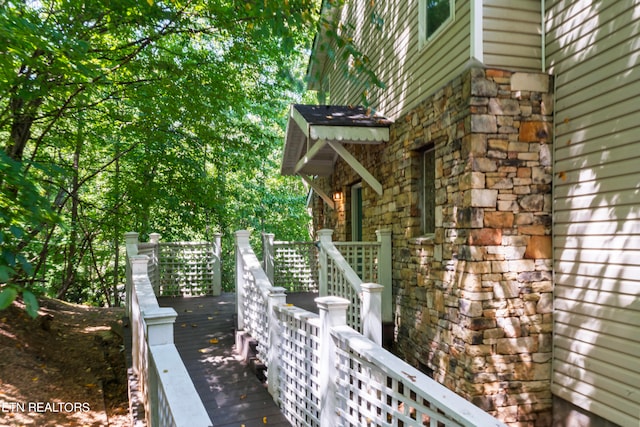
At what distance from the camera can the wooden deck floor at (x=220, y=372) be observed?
3.76 meters

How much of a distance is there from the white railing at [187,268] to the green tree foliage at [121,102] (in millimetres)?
1266

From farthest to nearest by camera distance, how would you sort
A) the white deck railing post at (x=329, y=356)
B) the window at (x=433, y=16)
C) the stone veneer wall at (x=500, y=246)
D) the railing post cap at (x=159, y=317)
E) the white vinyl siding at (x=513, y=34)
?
1. the window at (x=433, y=16)
2. the white vinyl siding at (x=513, y=34)
3. the stone veneer wall at (x=500, y=246)
4. the white deck railing post at (x=329, y=356)
5. the railing post cap at (x=159, y=317)

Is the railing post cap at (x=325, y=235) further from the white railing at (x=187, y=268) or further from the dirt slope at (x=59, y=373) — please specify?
the white railing at (x=187, y=268)

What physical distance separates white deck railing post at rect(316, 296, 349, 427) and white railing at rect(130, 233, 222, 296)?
18.6ft

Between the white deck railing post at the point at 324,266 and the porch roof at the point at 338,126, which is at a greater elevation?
the porch roof at the point at 338,126

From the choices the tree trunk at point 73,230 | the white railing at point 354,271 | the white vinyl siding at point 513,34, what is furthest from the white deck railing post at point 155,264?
the white vinyl siding at point 513,34

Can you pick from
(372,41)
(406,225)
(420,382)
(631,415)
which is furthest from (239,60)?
(631,415)

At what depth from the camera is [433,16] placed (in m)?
5.10

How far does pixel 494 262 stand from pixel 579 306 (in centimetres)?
84

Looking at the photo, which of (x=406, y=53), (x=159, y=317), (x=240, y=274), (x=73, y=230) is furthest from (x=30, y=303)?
(x=73, y=230)

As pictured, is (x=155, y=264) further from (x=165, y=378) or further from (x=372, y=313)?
(x=165, y=378)

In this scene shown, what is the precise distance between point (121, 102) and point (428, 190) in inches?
256

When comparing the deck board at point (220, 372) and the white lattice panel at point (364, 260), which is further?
the white lattice panel at point (364, 260)

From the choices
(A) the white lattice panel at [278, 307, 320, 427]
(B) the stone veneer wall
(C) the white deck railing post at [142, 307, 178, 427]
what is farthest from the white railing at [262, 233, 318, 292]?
(C) the white deck railing post at [142, 307, 178, 427]
